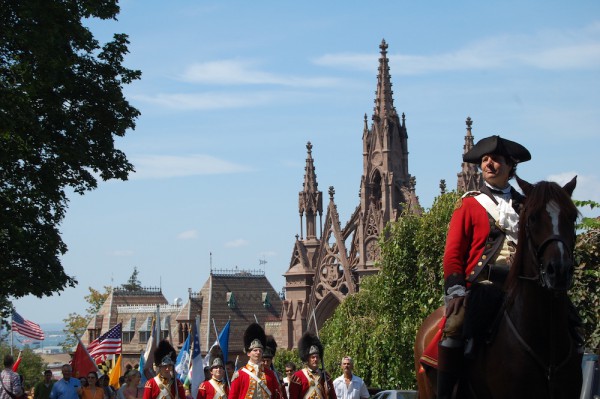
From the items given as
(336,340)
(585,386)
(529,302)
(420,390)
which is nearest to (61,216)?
(585,386)

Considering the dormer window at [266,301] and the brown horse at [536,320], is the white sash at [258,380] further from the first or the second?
the dormer window at [266,301]

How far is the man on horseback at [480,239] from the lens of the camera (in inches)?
361

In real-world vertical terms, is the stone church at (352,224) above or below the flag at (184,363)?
above

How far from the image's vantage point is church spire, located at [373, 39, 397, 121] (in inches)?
3036

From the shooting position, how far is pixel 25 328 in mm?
48625

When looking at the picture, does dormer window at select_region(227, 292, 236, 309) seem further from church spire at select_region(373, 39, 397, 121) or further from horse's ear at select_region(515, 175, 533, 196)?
horse's ear at select_region(515, 175, 533, 196)

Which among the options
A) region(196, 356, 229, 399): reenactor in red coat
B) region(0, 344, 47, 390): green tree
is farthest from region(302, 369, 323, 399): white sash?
region(0, 344, 47, 390): green tree

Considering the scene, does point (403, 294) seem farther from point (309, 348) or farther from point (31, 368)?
point (31, 368)

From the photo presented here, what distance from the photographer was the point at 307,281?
8475 centimetres

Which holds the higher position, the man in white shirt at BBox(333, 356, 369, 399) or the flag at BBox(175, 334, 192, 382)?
the flag at BBox(175, 334, 192, 382)

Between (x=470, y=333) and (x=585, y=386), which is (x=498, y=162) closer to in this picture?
(x=470, y=333)

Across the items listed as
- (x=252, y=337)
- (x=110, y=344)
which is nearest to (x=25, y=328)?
(x=110, y=344)

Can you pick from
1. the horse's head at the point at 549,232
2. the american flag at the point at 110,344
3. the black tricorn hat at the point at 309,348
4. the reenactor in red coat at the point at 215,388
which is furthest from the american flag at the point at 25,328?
the horse's head at the point at 549,232

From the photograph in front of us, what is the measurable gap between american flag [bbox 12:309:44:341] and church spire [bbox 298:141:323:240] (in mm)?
35561
